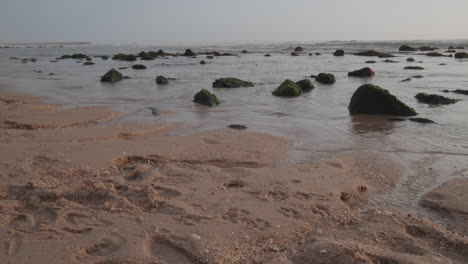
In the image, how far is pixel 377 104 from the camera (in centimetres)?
931

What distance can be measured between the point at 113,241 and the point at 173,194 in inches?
43.3

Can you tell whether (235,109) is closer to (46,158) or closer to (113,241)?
(46,158)

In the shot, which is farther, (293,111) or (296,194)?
(293,111)

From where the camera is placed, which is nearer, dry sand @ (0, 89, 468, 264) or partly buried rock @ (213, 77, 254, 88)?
dry sand @ (0, 89, 468, 264)

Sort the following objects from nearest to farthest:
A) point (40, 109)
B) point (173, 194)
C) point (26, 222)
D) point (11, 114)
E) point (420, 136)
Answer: point (26, 222) → point (173, 194) → point (420, 136) → point (11, 114) → point (40, 109)

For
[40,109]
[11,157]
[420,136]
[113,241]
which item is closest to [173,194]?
[113,241]

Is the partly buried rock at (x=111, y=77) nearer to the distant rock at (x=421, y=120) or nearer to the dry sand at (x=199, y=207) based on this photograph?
the dry sand at (x=199, y=207)

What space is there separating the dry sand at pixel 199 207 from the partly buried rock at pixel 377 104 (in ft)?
11.8

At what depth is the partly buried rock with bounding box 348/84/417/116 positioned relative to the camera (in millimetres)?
9094

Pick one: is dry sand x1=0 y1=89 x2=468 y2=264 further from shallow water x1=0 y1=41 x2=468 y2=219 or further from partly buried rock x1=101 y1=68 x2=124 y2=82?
partly buried rock x1=101 y1=68 x2=124 y2=82

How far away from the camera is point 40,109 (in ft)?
30.8

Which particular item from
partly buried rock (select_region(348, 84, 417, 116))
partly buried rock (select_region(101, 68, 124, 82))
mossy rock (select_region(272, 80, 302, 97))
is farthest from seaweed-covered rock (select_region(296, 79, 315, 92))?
partly buried rock (select_region(101, 68, 124, 82))

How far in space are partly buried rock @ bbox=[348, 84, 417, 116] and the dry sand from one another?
3599 mm

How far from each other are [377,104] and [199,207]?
269 inches
